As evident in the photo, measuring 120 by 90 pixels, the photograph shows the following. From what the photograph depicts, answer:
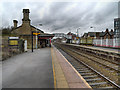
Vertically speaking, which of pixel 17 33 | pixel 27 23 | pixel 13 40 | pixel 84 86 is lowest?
pixel 84 86

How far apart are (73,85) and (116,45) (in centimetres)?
2487

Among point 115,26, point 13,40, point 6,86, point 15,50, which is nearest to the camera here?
point 6,86

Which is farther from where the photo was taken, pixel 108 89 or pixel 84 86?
pixel 108 89

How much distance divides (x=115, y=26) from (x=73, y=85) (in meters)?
45.2

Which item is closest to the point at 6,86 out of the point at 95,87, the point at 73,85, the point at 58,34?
the point at 73,85

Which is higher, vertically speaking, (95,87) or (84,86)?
(84,86)

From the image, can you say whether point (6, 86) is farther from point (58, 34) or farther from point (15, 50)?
point (58, 34)

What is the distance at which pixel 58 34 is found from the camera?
202 feet

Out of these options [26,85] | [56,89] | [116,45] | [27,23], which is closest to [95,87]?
[56,89]

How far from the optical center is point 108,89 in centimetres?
404

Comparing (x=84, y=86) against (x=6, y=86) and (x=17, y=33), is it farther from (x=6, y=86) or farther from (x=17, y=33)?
(x=17, y=33)

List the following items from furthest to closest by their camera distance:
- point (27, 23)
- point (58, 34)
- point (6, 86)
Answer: point (58, 34) → point (27, 23) → point (6, 86)

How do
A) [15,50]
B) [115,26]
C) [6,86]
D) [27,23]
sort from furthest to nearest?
[115,26], [27,23], [15,50], [6,86]

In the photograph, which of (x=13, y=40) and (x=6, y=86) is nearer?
(x=6, y=86)
